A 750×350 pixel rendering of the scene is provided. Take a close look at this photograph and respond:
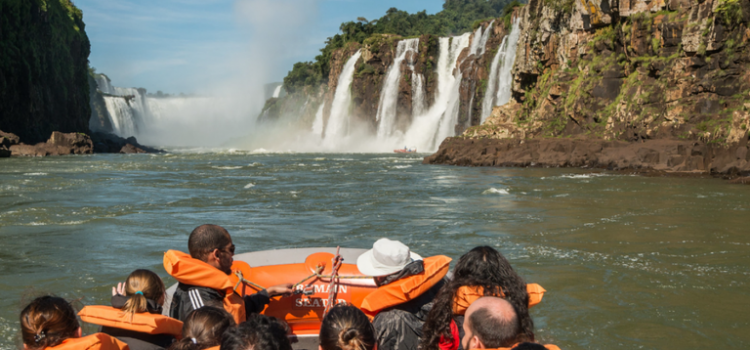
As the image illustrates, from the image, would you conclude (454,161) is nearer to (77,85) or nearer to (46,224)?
(46,224)

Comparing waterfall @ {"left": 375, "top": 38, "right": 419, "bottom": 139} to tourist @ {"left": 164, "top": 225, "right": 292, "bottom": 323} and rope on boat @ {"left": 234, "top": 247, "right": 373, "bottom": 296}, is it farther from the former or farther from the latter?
tourist @ {"left": 164, "top": 225, "right": 292, "bottom": 323}

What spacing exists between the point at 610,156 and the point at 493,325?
78.1ft

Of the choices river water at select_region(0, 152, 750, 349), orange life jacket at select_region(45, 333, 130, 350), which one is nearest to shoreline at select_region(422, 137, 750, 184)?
river water at select_region(0, 152, 750, 349)

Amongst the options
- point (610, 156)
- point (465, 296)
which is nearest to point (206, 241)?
point (465, 296)

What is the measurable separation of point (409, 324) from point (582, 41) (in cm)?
3108

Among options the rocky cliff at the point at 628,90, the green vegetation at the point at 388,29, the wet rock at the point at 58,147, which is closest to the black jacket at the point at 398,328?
the rocky cliff at the point at 628,90

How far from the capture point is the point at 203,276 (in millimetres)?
3650

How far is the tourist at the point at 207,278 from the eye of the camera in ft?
11.9

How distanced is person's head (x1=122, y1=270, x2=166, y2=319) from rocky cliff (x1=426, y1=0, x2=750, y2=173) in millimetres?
20303

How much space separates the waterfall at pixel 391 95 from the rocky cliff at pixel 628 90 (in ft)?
57.6

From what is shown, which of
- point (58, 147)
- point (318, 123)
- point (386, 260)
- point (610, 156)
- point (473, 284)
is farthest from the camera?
point (318, 123)

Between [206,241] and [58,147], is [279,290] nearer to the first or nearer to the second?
[206,241]

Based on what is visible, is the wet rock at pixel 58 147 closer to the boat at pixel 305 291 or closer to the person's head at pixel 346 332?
the boat at pixel 305 291

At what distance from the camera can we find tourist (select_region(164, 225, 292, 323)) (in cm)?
363
